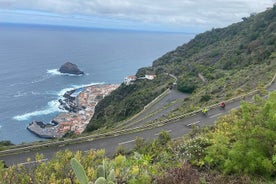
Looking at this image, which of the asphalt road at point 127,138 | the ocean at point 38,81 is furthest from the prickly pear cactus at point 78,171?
the ocean at point 38,81

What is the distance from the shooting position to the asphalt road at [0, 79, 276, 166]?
18.0 metres

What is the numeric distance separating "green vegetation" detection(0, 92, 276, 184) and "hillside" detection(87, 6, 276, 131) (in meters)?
21.4

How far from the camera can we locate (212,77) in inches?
1857

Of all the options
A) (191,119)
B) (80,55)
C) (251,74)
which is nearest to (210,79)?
(251,74)

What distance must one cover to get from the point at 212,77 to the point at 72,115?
82.1 feet

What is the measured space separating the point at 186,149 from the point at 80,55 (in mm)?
146036

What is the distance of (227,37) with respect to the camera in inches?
2987

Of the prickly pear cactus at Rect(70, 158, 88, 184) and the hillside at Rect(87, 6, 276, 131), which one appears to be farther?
the hillside at Rect(87, 6, 276, 131)

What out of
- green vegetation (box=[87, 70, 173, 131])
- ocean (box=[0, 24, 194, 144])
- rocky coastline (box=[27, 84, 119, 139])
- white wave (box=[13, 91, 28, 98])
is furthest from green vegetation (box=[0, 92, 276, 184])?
white wave (box=[13, 91, 28, 98])

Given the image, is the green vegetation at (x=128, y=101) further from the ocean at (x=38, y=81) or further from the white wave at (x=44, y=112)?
the white wave at (x=44, y=112)

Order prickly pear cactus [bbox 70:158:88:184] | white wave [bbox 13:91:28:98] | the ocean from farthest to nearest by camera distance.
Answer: white wave [bbox 13:91:28:98] < the ocean < prickly pear cactus [bbox 70:158:88:184]

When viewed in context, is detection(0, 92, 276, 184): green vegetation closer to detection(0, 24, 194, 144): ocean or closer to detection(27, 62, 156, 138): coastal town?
detection(27, 62, 156, 138): coastal town

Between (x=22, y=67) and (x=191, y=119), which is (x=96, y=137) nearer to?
(x=191, y=119)

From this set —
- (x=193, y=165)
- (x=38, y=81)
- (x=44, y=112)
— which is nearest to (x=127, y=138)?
(x=193, y=165)
